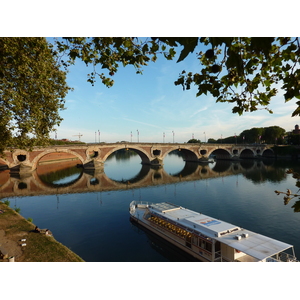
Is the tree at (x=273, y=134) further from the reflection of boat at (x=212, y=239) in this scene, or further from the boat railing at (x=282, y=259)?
the boat railing at (x=282, y=259)

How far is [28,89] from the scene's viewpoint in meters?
15.8

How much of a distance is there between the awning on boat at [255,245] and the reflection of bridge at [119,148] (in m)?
46.5

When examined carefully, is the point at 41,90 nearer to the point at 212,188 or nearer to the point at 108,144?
the point at 212,188

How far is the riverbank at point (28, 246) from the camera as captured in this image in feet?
46.3

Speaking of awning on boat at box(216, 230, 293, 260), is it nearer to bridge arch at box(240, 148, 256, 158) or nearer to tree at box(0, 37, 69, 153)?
tree at box(0, 37, 69, 153)

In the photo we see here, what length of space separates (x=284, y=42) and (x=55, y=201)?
3876 centimetres

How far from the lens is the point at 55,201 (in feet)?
120

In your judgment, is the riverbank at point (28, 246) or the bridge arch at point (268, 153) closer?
the riverbank at point (28, 246)

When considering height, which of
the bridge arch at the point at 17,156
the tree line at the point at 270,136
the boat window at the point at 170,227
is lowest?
the boat window at the point at 170,227

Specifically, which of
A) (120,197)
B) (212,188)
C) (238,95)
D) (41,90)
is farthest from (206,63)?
(212,188)

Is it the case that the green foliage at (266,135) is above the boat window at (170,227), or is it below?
above

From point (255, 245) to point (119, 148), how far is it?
62339 mm

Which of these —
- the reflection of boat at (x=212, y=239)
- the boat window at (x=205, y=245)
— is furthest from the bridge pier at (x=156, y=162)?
the boat window at (x=205, y=245)

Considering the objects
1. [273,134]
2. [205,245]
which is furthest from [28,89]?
[273,134]
